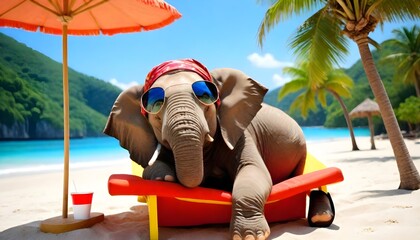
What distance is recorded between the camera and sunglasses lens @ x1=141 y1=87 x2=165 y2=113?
2.87m

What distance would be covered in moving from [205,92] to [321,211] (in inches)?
55.4

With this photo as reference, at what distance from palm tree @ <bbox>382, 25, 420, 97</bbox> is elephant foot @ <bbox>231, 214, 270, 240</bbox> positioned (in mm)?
26818

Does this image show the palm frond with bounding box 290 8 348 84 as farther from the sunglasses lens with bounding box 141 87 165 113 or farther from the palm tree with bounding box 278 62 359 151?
the palm tree with bounding box 278 62 359 151

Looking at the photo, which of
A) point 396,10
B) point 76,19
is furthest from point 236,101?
point 396,10

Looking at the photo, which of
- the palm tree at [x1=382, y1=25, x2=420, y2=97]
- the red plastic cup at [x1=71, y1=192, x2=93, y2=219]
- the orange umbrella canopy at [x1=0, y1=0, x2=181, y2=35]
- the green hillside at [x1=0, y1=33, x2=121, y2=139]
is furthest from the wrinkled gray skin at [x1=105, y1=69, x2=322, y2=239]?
the green hillside at [x1=0, y1=33, x2=121, y2=139]

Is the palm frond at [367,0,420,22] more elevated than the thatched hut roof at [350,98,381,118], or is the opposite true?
the palm frond at [367,0,420,22]

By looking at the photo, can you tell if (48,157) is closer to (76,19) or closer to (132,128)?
(76,19)

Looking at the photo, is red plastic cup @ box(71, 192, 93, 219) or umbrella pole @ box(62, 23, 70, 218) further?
umbrella pole @ box(62, 23, 70, 218)

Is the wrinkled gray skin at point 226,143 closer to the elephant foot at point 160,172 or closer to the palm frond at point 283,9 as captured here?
the elephant foot at point 160,172

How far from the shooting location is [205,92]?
9.63 ft

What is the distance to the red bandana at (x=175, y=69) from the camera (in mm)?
3129

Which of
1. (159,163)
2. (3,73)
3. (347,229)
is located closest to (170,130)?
(159,163)

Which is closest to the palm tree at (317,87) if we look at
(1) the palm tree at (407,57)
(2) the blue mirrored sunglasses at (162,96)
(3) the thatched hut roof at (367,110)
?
(3) the thatched hut roof at (367,110)

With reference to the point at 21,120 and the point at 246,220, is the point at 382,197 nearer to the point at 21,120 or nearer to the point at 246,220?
the point at 246,220
